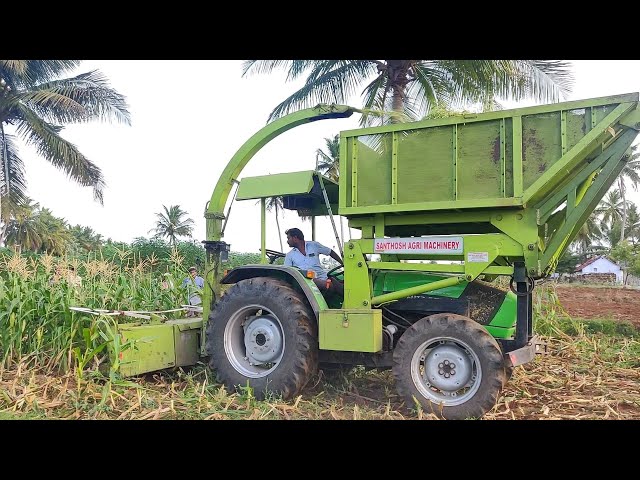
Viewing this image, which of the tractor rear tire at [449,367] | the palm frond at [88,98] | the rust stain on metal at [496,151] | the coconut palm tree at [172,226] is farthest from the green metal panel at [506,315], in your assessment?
the coconut palm tree at [172,226]

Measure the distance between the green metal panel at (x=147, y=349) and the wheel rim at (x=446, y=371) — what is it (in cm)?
274

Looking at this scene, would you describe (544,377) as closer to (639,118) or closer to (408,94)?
(639,118)

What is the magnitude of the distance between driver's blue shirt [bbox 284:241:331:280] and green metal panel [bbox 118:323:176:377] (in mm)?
1559

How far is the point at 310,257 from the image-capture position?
19.2ft

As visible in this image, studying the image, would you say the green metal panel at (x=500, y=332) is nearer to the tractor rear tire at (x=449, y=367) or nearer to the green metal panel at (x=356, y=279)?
the tractor rear tire at (x=449, y=367)

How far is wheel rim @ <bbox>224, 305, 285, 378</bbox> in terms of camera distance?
5512mm

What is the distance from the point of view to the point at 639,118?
15.2 ft

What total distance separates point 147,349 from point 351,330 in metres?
2.25

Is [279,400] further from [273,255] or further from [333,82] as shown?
[333,82]

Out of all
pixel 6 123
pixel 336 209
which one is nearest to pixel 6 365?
pixel 336 209

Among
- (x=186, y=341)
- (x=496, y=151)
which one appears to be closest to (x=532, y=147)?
(x=496, y=151)

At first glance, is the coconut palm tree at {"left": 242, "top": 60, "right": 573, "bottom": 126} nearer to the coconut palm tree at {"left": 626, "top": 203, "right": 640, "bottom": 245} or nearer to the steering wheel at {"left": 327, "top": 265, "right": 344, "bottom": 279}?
the steering wheel at {"left": 327, "top": 265, "right": 344, "bottom": 279}

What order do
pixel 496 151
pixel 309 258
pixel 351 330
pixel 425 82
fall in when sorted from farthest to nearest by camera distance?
1. pixel 425 82
2. pixel 309 258
3. pixel 351 330
4. pixel 496 151

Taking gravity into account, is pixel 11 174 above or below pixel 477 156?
above
